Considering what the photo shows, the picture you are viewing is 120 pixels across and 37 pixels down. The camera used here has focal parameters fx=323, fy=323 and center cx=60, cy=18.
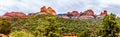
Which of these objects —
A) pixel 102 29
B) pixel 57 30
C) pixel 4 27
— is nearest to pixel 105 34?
pixel 102 29

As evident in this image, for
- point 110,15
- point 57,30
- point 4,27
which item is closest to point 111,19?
point 110,15

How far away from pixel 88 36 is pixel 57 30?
80.3ft

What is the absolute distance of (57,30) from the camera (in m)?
71.2

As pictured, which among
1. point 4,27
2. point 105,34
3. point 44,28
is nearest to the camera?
point 105,34

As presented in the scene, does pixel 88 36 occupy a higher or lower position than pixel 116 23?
lower

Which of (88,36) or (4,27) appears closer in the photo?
(88,36)

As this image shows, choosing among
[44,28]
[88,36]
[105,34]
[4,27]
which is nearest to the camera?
[105,34]

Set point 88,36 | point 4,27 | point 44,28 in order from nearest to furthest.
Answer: point 44,28, point 88,36, point 4,27

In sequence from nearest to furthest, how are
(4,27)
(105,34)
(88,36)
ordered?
(105,34) < (88,36) < (4,27)

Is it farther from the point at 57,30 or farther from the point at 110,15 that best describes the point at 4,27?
the point at 110,15

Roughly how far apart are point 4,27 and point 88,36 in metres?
40.6

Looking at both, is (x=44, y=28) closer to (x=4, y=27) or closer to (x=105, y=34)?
(x=105, y=34)

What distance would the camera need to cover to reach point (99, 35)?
65.8 m

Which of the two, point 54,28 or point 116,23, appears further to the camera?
point 54,28
